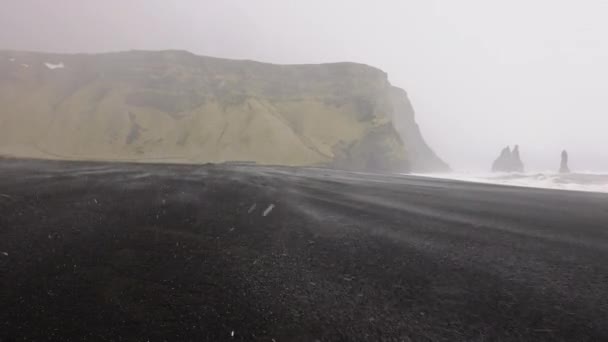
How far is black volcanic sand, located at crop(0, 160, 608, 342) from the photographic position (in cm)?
256

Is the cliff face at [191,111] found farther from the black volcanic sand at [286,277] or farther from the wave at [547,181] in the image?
the black volcanic sand at [286,277]

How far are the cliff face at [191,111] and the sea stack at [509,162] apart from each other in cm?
5330

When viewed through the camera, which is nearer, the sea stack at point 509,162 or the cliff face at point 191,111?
the cliff face at point 191,111

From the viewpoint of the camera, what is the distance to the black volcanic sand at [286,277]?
2559mm

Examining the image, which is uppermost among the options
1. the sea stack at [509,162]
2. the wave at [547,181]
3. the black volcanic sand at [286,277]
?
the sea stack at [509,162]

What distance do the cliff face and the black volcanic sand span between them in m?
41.5

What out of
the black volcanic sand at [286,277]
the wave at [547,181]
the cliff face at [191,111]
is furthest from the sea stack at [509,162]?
the black volcanic sand at [286,277]

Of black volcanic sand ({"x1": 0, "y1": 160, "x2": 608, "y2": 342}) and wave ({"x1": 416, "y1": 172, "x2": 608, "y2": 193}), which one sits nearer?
black volcanic sand ({"x1": 0, "y1": 160, "x2": 608, "y2": 342})

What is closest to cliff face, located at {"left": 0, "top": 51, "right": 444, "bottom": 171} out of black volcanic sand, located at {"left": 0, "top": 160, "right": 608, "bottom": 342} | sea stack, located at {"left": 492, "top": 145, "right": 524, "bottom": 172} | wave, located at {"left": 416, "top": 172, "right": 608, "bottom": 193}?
wave, located at {"left": 416, "top": 172, "right": 608, "bottom": 193}

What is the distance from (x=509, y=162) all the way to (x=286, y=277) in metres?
110

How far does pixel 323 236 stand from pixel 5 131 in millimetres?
58944

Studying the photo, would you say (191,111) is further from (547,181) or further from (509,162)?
(509,162)

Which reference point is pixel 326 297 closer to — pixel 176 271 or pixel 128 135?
pixel 176 271

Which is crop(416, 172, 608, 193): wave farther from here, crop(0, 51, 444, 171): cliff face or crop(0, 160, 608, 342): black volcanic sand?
crop(0, 160, 608, 342): black volcanic sand
